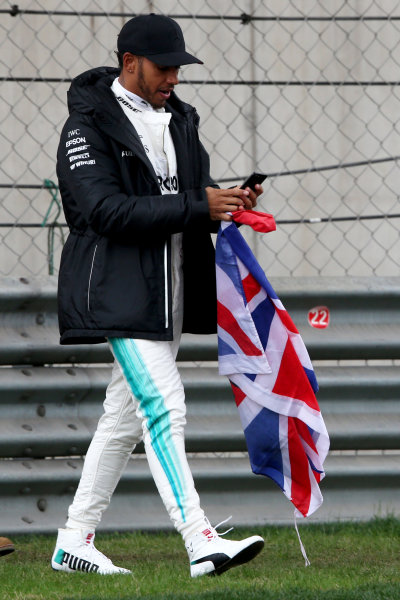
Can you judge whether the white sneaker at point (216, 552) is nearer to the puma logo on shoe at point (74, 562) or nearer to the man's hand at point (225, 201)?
the puma logo on shoe at point (74, 562)

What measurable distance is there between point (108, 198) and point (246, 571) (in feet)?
4.18

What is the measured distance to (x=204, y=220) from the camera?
3828mm

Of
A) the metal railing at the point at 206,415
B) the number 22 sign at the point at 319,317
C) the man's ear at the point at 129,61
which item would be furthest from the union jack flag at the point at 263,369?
the number 22 sign at the point at 319,317

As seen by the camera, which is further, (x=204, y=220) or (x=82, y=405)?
(x=82, y=405)

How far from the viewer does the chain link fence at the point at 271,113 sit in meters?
5.71

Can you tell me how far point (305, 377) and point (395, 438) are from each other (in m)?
1.12

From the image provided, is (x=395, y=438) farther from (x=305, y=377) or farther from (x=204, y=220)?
(x=204, y=220)

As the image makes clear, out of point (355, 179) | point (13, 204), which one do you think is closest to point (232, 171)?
point (355, 179)

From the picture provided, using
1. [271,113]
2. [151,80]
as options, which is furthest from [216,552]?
[271,113]

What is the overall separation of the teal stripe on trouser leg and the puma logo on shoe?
45 cm

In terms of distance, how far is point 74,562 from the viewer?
4051 mm

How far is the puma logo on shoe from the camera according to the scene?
158 inches

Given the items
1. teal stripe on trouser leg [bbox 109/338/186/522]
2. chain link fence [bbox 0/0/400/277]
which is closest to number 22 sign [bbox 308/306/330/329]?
chain link fence [bbox 0/0/400/277]

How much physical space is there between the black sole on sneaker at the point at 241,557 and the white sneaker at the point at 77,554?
0.43m
